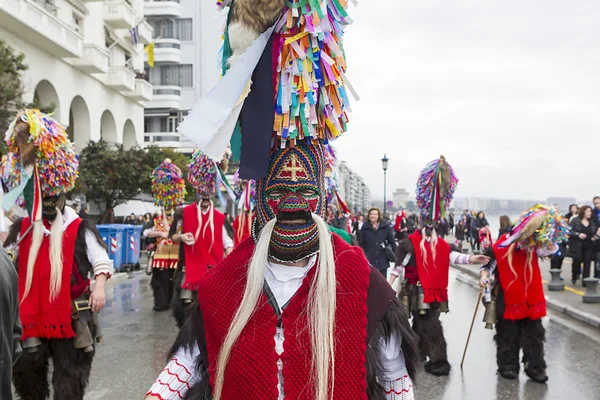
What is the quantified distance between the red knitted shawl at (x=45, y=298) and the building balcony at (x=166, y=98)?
44.5 meters

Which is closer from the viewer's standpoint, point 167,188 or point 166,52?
point 167,188

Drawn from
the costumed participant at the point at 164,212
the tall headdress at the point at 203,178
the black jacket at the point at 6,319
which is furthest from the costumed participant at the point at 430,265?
the costumed participant at the point at 164,212

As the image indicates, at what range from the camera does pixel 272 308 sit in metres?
2.32

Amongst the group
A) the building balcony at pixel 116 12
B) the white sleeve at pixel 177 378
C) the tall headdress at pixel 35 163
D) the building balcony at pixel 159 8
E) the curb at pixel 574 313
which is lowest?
the curb at pixel 574 313

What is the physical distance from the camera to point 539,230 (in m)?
6.34

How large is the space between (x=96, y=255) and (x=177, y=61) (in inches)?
1862

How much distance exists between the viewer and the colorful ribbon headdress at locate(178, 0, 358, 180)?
2.30m

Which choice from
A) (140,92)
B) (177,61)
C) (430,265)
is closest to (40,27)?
(140,92)

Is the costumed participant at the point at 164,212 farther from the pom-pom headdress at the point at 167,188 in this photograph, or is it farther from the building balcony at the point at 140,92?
the building balcony at the point at 140,92

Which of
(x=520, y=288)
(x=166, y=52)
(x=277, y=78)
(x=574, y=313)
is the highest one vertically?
(x=166, y=52)

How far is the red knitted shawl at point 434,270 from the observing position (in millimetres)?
6867

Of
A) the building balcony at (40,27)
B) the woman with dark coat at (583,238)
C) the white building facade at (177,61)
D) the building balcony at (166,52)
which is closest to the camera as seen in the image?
the woman with dark coat at (583,238)

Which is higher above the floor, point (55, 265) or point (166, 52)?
point (166, 52)

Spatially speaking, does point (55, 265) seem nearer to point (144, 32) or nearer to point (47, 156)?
point (47, 156)
